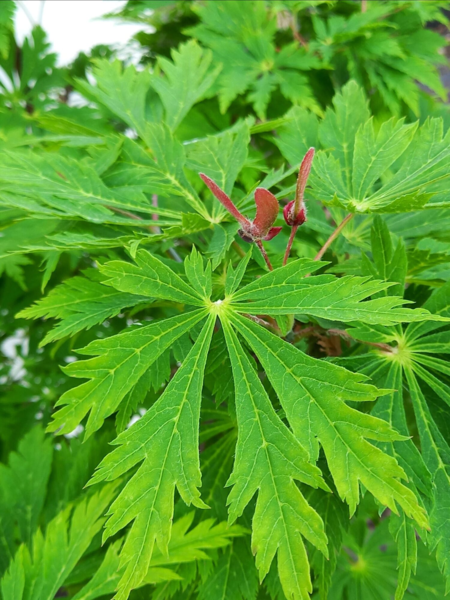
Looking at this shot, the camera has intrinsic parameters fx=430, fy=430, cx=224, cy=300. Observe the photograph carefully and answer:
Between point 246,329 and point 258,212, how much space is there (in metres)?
0.13

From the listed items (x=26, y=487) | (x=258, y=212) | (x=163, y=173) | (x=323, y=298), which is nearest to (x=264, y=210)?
(x=258, y=212)

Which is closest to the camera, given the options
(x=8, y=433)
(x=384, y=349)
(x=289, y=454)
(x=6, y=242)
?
(x=289, y=454)

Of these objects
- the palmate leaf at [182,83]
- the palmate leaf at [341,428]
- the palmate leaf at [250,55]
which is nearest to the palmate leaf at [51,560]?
the palmate leaf at [341,428]

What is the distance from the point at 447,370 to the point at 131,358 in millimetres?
363

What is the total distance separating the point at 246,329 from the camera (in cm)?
48

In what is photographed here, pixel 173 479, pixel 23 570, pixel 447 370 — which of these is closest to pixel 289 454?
pixel 173 479

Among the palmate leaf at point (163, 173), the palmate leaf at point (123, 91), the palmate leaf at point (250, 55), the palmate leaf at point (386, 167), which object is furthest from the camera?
the palmate leaf at point (250, 55)

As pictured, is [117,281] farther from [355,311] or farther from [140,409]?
[140,409]

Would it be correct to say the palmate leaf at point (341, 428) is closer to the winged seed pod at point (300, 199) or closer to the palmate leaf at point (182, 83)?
the winged seed pod at point (300, 199)

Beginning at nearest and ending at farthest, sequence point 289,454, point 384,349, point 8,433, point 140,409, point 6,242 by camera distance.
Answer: point 289,454 → point 384,349 → point 6,242 → point 140,409 → point 8,433

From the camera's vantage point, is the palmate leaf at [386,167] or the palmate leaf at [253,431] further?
the palmate leaf at [386,167]

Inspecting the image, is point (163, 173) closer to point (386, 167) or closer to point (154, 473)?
point (386, 167)

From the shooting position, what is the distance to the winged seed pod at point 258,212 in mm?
474

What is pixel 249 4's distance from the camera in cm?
105
